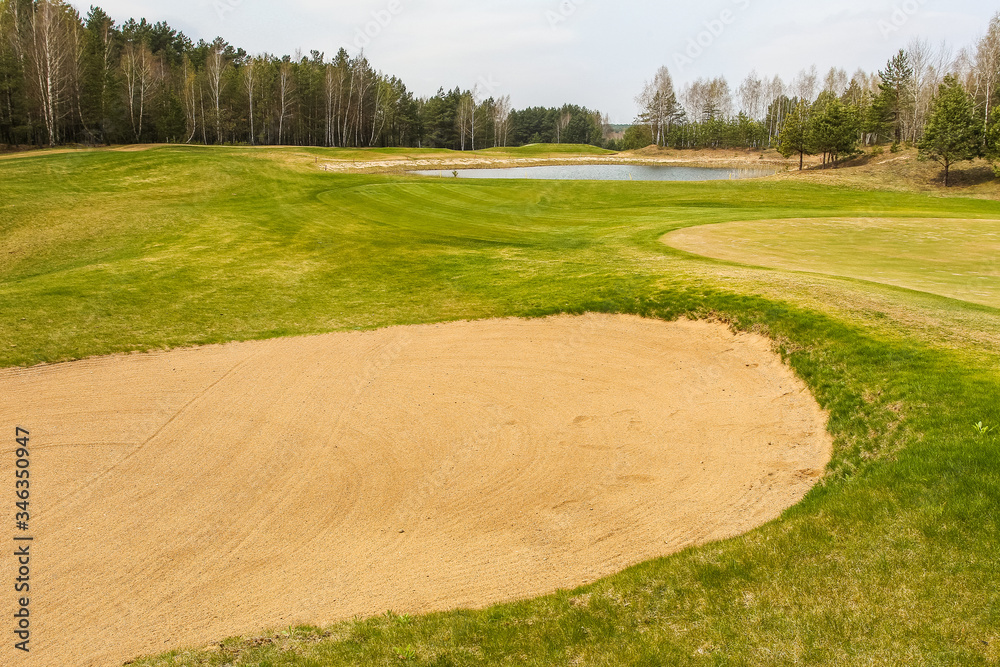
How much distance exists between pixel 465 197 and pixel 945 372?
2997cm

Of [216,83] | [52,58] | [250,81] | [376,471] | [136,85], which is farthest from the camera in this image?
[250,81]

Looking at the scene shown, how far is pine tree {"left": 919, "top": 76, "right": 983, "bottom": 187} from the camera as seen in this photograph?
171ft

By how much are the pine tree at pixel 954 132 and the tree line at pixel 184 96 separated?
74328mm

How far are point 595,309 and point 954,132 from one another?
52.6 metres

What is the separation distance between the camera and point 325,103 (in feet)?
330

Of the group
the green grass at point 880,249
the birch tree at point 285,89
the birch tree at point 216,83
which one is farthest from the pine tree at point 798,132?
the birch tree at point 216,83

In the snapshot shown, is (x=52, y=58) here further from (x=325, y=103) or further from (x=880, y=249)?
(x=880, y=249)

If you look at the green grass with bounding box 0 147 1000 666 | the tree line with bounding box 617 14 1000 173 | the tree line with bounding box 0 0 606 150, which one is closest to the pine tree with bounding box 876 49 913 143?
the tree line with bounding box 617 14 1000 173

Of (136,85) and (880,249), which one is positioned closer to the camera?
(880,249)

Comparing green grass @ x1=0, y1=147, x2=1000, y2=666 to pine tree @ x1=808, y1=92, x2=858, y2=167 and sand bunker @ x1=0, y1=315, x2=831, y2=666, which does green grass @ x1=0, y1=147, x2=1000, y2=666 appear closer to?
sand bunker @ x1=0, y1=315, x2=831, y2=666

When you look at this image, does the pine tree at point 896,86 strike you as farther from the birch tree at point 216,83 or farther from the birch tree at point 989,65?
the birch tree at point 216,83

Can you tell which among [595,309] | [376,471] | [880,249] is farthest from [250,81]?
[376,471]

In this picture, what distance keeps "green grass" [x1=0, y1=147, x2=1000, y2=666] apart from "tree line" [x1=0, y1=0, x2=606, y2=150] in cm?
3854

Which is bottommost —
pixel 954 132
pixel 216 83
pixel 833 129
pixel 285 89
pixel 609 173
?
pixel 609 173
